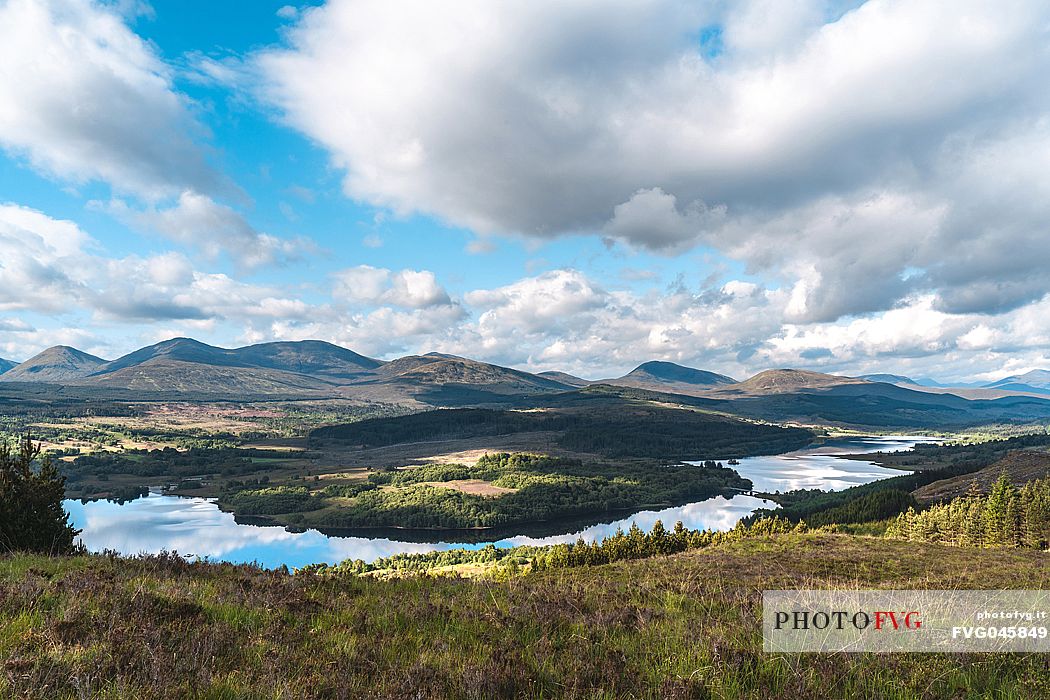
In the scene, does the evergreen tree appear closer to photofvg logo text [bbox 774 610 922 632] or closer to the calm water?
photofvg logo text [bbox 774 610 922 632]

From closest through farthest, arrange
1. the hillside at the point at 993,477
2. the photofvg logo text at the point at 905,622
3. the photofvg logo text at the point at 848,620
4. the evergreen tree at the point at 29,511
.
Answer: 1. the photofvg logo text at the point at 905,622
2. the photofvg logo text at the point at 848,620
3. the evergreen tree at the point at 29,511
4. the hillside at the point at 993,477

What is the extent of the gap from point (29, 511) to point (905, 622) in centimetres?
2890

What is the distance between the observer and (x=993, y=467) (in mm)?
165000

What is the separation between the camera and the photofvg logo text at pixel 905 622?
736 centimetres

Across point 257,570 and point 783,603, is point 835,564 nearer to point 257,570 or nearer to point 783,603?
point 783,603

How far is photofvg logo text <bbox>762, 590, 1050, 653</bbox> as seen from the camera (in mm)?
7359

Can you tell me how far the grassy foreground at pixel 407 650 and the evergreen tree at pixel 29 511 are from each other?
12.2 metres

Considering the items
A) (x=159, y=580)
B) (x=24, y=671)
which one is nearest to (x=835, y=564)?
(x=159, y=580)

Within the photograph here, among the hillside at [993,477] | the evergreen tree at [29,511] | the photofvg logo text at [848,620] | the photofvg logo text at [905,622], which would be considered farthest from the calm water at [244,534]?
the photofvg logo text at [848,620]

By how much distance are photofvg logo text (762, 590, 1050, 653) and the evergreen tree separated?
2446cm

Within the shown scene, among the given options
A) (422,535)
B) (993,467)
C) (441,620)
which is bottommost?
(422,535)

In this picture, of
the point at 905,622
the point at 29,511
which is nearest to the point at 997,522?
the point at 905,622

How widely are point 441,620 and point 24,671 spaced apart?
5.47 meters

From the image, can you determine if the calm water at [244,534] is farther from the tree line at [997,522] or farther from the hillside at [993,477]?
the tree line at [997,522]
